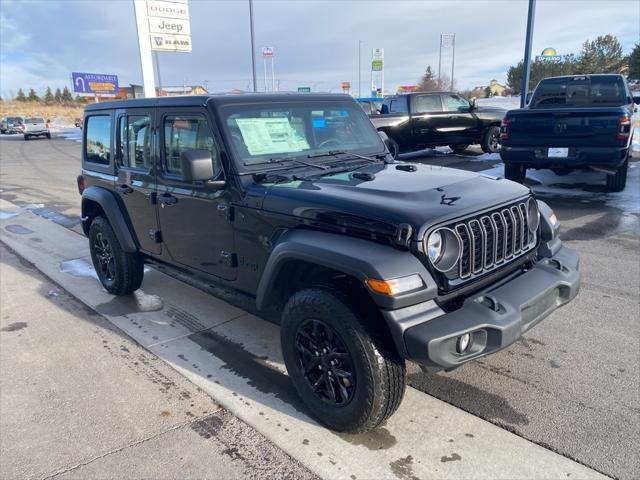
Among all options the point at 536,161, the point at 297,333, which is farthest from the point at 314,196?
the point at 536,161

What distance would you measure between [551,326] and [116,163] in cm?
404

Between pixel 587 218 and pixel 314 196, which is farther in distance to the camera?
pixel 587 218

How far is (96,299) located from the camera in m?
5.03

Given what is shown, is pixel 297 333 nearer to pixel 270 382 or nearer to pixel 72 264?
Answer: pixel 270 382

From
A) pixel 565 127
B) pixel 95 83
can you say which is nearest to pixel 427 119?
pixel 565 127

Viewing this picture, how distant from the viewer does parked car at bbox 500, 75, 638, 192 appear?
768 centimetres

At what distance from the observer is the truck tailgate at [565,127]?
7.66 m

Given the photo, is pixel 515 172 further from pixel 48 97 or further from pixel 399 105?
pixel 48 97

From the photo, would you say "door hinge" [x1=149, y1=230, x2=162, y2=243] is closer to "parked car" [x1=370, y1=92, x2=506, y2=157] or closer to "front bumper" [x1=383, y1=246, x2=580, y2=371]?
"front bumper" [x1=383, y1=246, x2=580, y2=371]

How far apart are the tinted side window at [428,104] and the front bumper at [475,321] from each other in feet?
37.8

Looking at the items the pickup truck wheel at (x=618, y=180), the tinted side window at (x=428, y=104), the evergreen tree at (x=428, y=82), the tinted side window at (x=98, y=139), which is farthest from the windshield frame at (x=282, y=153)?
the evergreen tree at (x=428, y=82)

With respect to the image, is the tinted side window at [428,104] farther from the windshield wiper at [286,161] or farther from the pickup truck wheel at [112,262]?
the windshield wiper at [286,161]

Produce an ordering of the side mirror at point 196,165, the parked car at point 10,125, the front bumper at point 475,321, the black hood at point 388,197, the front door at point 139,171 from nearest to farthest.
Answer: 1. the front bumper at point 475,321
2. the black hood at point 388,197
3. the side mirror at point 196,165
4. the front door at point 139,171
5. the parked car at point 10,125

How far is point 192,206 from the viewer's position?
12.1 feet
